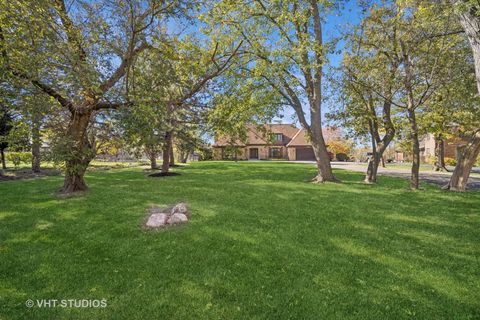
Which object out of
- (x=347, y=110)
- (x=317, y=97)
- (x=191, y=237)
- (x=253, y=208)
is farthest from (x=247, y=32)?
(x=191, y=237)

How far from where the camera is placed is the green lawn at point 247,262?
11.9ft

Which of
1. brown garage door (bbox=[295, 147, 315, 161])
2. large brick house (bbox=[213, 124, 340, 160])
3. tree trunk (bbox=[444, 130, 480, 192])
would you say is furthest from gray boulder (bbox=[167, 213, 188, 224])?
brown garage door (bbox=[295, 147, 315, 161])

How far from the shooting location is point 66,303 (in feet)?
12.3

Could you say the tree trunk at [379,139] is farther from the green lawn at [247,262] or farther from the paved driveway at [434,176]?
the green lawn at [247,262]

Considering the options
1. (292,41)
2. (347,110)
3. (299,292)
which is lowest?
(299,292)

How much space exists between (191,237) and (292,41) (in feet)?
36.8

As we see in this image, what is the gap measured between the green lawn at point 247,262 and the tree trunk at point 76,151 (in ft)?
6.73

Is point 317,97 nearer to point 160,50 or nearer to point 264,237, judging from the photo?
point 160,50

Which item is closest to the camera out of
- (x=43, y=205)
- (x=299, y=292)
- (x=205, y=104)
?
(x=299, y=292)

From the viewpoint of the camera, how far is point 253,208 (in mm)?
8641

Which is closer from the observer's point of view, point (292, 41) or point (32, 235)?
point (32, 235)

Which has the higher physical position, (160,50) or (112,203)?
(160,50)

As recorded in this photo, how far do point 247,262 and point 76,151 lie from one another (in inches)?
320

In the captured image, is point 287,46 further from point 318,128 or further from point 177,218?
point 177,218
